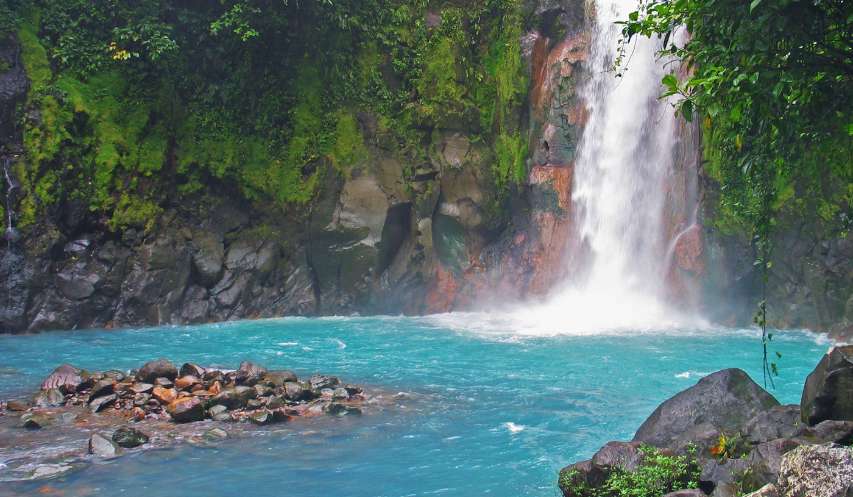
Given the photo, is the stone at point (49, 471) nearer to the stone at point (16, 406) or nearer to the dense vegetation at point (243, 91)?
the stone at point (16, 406)

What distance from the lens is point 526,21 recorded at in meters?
20.1

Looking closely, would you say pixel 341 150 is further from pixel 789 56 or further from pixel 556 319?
pixel 789 56

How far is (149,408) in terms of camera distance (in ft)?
31.3

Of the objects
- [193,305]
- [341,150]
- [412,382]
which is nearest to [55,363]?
[193,305]

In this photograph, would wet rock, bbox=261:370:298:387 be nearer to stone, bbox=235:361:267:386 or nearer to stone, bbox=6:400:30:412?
stone, bbox=235:361:267:386

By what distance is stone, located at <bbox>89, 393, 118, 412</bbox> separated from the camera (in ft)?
31.3

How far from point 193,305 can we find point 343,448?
409 inches

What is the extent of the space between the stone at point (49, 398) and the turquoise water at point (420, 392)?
1.23 m

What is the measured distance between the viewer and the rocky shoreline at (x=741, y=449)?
462 cm

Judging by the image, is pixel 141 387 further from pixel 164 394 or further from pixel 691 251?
pixel 691 251

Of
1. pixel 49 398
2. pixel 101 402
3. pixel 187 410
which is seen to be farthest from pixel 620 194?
pixel 49 398

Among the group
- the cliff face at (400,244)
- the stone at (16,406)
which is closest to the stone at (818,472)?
the stone at (16,406)

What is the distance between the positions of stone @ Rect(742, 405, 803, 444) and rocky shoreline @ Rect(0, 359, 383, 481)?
4.88 m

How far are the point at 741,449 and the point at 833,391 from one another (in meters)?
0.88
